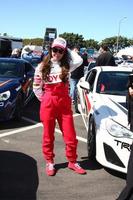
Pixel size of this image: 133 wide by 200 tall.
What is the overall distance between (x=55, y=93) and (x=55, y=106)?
0.17m

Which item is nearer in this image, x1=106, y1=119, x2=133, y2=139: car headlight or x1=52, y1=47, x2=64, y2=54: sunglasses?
x1=106, y1=119, x2=133, y2=139: car headlight

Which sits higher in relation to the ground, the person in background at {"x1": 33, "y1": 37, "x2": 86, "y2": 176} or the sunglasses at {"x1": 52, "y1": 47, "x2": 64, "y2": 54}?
the sunglasses at {"x1": 52, "y1": 47, "x2": 64, "y2": 54}

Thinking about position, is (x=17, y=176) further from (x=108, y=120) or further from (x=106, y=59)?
(x=106, y=59)

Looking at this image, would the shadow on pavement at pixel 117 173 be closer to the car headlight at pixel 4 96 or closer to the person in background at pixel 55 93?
the person in background at pixel 55 93

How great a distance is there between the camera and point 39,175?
5734mm

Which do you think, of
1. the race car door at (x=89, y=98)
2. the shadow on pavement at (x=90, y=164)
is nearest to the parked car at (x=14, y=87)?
the race car door at (x=89, y=98)

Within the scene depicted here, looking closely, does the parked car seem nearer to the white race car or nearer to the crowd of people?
the white race car

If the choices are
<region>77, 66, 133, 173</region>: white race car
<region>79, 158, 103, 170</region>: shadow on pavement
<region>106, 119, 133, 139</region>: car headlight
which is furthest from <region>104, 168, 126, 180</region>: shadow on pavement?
<region>106, 119, 133, 139</region>: car headlight

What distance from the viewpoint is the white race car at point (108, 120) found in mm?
5402

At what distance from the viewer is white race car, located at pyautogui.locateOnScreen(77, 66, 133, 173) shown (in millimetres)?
5402

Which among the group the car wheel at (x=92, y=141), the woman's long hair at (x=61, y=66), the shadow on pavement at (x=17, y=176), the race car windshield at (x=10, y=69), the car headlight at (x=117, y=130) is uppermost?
the woman's long hair at (x=61, y=66)

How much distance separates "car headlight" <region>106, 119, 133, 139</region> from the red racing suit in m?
0.52

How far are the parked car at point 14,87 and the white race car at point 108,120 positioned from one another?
1812 millimetres

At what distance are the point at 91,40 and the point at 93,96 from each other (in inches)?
4223
